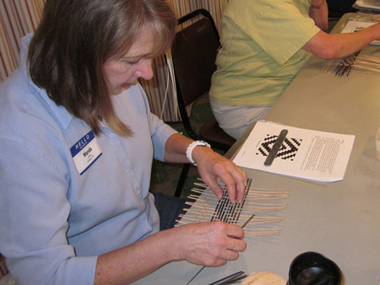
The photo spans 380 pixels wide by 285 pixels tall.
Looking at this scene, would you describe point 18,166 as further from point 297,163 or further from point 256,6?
point 256,6

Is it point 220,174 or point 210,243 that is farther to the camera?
point 220,174

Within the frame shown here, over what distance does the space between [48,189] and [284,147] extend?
0.74 meters

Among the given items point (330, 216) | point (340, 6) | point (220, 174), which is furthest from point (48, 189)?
point (340, 6)

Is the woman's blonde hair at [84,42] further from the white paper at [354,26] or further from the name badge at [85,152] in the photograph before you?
the white paper at [354,26]

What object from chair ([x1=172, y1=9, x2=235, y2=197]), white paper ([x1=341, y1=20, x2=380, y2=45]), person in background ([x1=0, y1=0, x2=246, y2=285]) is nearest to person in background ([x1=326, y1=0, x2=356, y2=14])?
white paper ([x1=341, y1=20, x2=380, y2=45])

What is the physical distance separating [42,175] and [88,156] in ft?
0.49

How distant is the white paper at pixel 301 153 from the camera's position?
3.64 ft

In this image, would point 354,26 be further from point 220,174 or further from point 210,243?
point 210,243

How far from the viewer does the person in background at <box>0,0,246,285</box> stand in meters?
0.80

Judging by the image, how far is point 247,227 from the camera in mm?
960

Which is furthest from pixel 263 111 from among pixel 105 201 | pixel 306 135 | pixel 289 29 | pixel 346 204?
pixel 105 201

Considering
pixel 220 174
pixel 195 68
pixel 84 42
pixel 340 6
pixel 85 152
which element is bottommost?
pixel 340 6

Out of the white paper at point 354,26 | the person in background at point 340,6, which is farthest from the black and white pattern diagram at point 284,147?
the person in background at point 340,6

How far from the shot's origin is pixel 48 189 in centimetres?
83
